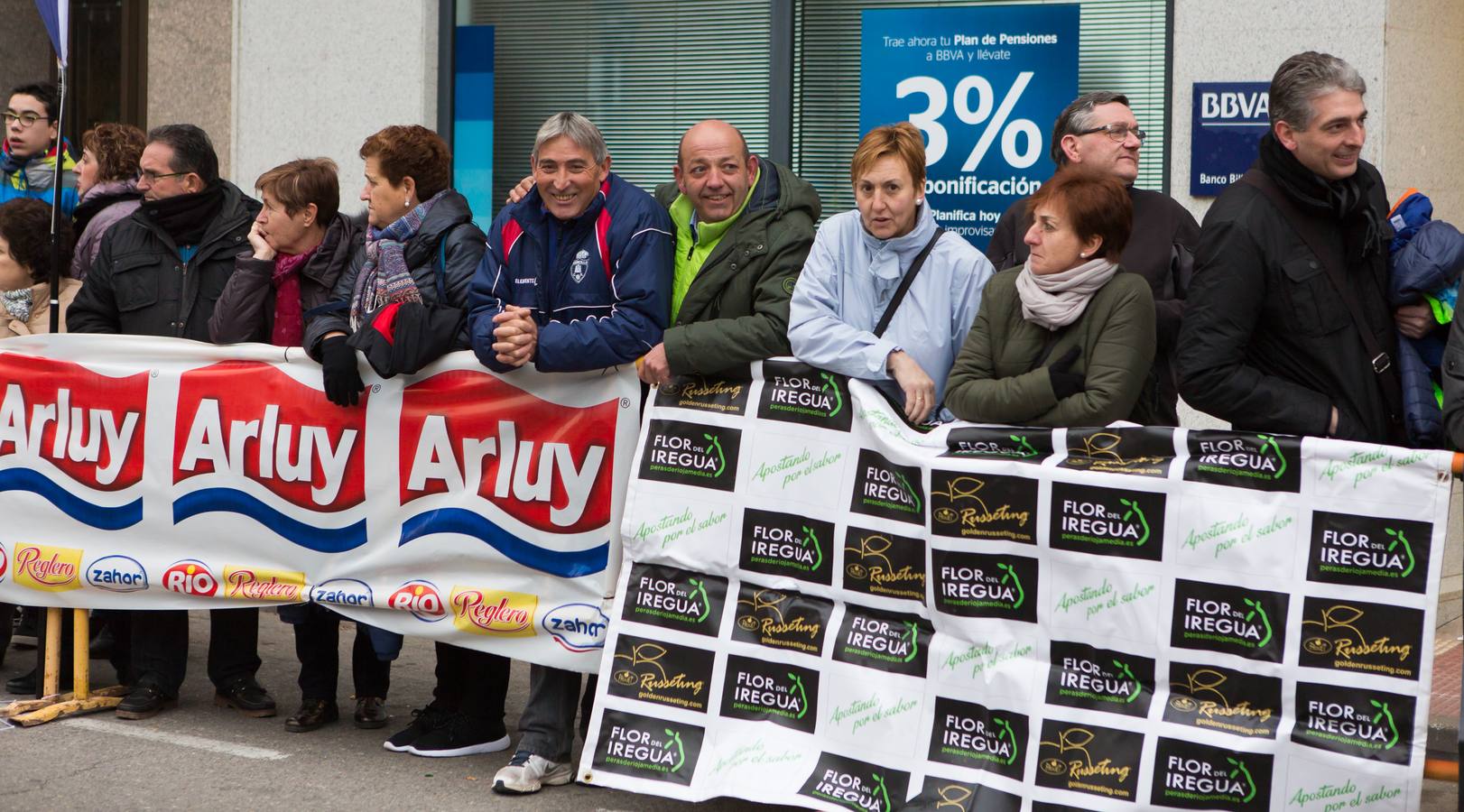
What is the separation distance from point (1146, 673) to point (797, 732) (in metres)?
1.11

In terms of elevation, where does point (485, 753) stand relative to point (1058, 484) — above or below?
below

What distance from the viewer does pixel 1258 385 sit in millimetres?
4602

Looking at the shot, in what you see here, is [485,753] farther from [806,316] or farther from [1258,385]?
[1258,385]

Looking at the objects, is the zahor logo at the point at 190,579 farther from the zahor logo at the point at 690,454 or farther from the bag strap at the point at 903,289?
the bag strap at the point at 903,289

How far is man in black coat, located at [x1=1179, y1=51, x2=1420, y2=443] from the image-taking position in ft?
15.1

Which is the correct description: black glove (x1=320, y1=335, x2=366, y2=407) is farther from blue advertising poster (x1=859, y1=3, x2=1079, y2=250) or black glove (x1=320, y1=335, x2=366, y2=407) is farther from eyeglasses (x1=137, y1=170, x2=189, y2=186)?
blue advertising poster (x1=859, y1=3, x2=1079, y2=250)

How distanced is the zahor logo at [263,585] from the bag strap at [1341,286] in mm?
3638

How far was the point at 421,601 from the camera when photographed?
5.86m

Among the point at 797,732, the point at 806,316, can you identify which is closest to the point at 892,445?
the point at 806,316

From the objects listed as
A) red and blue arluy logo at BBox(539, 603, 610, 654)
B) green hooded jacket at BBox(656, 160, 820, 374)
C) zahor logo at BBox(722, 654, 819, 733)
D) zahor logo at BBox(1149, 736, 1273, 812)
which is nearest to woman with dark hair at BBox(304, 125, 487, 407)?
green hooded jacket at BBox(656, 160, 820, 374)

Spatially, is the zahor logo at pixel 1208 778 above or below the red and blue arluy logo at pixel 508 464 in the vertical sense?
below

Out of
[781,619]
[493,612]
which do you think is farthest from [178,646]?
[781,619]

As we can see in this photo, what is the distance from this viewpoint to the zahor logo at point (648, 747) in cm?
512

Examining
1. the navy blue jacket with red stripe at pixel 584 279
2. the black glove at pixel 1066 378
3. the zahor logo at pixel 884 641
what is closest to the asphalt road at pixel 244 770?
the zahor logo at pixel 884 641
